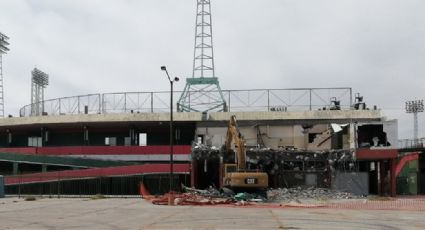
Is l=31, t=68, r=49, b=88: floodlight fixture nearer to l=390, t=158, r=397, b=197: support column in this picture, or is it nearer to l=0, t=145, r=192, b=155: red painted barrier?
l=0, t=145, r=192, b=155: red painted barrier

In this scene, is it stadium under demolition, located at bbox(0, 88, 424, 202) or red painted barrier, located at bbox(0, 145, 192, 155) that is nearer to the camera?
stadium under demolition, located at bbox(0, 88, 424, 202)

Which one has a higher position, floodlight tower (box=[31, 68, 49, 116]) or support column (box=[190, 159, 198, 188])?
floodlight tower (box=[31, 68, 49, 116])

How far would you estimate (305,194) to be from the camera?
1778 inches

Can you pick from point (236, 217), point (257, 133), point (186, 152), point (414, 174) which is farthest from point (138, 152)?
point (236, 217)

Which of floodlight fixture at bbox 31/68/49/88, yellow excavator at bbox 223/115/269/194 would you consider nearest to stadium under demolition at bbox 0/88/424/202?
yellow excavator at bbox 223/115/269/194

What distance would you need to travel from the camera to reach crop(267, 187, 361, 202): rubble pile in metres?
43.1

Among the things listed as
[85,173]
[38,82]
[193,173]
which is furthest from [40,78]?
[193,173]

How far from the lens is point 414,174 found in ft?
186

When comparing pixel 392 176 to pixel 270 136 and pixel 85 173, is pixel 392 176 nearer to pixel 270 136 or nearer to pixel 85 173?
Result: pixel 270 136

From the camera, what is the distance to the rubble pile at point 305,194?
Result: 4311 centimetres

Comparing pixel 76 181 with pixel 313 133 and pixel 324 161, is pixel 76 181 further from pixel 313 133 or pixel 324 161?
pixel 313 133

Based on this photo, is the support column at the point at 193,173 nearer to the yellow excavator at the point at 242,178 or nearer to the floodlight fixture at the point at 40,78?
the yellow excavator at the point at 242,178

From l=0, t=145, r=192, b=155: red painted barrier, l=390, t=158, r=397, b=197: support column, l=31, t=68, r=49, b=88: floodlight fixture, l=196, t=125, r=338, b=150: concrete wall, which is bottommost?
l=390, t=158, r=397, b=197: support column

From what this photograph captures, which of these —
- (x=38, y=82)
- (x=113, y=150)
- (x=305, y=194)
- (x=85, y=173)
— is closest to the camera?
(x=305, y=194)
